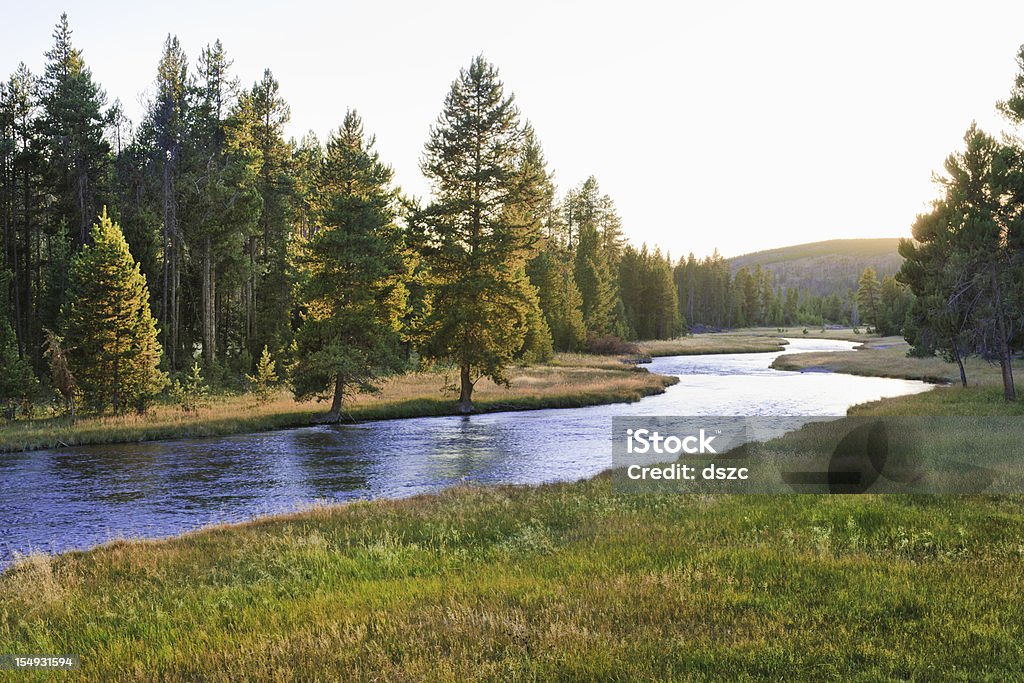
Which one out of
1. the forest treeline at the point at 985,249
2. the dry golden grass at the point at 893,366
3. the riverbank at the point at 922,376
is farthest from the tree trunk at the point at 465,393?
the dry golden grass at the point at 893,366

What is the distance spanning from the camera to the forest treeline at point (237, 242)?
3200cm

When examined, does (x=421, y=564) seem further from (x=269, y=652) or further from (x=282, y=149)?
(x=282, y=149)

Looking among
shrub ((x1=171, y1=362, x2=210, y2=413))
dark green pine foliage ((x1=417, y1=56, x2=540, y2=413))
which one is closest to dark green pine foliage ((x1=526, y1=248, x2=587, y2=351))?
dark green pine foliage ((x1=417, y1=56, x2=540, y2=413))

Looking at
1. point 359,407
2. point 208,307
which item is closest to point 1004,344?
point 359,407

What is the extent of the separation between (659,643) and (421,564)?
4.58 m

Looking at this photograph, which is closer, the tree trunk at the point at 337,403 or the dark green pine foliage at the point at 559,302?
the tree trunk at the point at 337,403

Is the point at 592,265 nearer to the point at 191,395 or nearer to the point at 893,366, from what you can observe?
the point at 893,366

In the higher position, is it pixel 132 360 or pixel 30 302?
pixel 30 302

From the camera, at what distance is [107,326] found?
2947 centimetres

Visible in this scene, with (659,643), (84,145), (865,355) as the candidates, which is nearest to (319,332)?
(84,145)

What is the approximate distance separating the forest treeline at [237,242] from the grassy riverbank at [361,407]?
5.38 feet

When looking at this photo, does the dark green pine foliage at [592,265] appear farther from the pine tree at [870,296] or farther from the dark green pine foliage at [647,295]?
the pine tree at [870,296]

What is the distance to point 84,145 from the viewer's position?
4291 cm

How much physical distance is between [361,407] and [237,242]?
17.6 m
